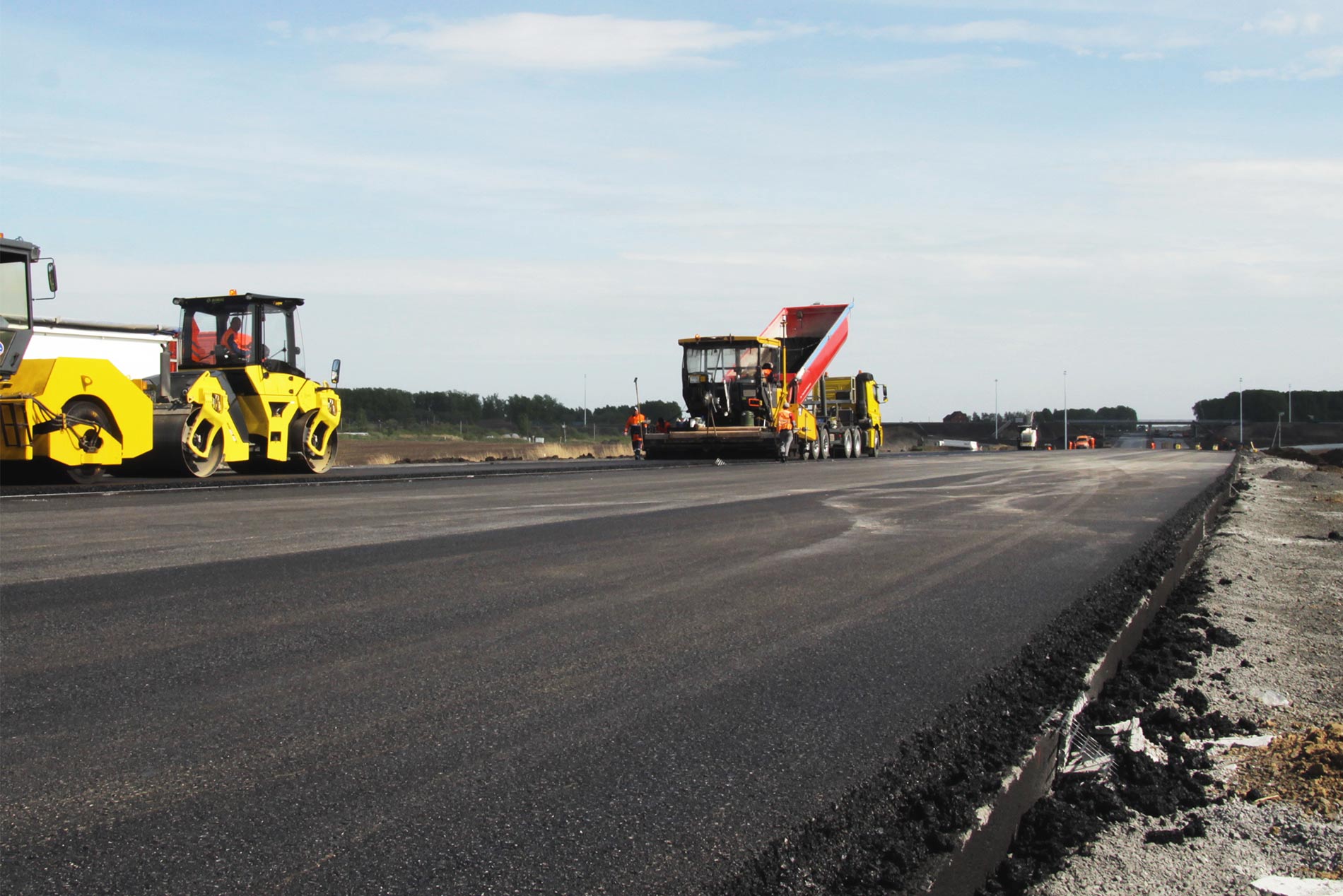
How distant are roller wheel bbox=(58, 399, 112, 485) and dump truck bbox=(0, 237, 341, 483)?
18mm

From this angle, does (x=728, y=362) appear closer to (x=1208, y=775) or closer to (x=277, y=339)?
(x=277, y=339)

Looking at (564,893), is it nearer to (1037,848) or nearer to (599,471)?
(1037,848)

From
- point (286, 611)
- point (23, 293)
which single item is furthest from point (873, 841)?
point (23, 293)

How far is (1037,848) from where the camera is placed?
303 cm

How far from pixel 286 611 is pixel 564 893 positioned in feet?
12.6

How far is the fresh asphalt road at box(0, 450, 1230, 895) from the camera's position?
9.36 ft

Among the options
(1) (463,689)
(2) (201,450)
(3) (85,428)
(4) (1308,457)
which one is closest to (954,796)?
(1) (463,689)

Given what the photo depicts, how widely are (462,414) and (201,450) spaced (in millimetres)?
63470

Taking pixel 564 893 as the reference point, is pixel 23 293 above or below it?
above

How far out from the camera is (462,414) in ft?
266

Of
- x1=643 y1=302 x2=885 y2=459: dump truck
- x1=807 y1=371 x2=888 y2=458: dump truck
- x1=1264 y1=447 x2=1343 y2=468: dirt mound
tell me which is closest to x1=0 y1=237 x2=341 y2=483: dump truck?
x1=643 y1=302 x2=885 y2=459: dump truck

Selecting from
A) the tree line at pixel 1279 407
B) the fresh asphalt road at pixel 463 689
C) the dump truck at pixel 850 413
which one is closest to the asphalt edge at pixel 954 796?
the fresh asphalt road at pixel 463 689

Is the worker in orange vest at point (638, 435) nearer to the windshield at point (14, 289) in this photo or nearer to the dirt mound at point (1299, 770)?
the windshield at point (14, 289)

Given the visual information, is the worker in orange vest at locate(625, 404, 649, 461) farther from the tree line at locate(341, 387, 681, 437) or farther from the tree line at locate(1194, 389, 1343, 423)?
the tree line at locate(1194, 389, 1343, 423)
